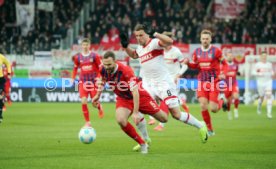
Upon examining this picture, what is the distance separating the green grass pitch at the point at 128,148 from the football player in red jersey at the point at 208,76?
753 mm

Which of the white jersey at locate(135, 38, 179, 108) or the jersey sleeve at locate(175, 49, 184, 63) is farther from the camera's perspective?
the jersey sleeve at locate(175, 49, 184, 63)

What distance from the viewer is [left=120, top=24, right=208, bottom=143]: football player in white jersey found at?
13.3 metres

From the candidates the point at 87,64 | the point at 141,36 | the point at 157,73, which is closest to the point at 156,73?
the point at 157,73

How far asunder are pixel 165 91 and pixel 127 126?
2501 millimetres

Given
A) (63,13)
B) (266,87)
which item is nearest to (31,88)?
(63,13)

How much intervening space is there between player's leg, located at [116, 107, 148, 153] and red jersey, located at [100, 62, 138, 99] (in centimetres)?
31

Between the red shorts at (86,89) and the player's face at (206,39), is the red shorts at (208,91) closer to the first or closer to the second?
the player's face at (206,39)

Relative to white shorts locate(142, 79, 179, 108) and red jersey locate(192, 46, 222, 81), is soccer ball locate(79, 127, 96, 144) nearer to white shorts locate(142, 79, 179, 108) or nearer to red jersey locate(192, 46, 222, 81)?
white shorts locate(142, 79, 179, 108)

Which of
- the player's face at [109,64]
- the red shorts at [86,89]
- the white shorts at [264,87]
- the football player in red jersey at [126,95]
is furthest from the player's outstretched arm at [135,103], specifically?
the white shorts at [264,87]

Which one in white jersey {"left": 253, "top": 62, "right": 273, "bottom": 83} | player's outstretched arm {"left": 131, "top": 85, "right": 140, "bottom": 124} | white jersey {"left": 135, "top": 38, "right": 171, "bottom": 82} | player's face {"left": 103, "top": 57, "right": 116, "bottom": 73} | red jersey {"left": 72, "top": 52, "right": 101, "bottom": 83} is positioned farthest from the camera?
white jersey {"left": 253, "top": 62, "right": 273, "bottom": 83}

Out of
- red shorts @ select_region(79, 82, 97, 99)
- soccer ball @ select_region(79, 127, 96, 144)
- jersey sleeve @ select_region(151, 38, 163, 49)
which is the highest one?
jersey sleeve @ select_region(151, 38, 163, 49)

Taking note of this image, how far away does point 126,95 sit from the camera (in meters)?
12.3

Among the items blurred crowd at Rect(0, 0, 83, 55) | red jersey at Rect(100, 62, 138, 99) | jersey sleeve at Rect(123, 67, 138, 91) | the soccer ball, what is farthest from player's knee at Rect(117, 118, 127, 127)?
blurred crowd at Rect(0, 0, 83, 55)

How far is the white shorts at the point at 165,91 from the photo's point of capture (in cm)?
1413
